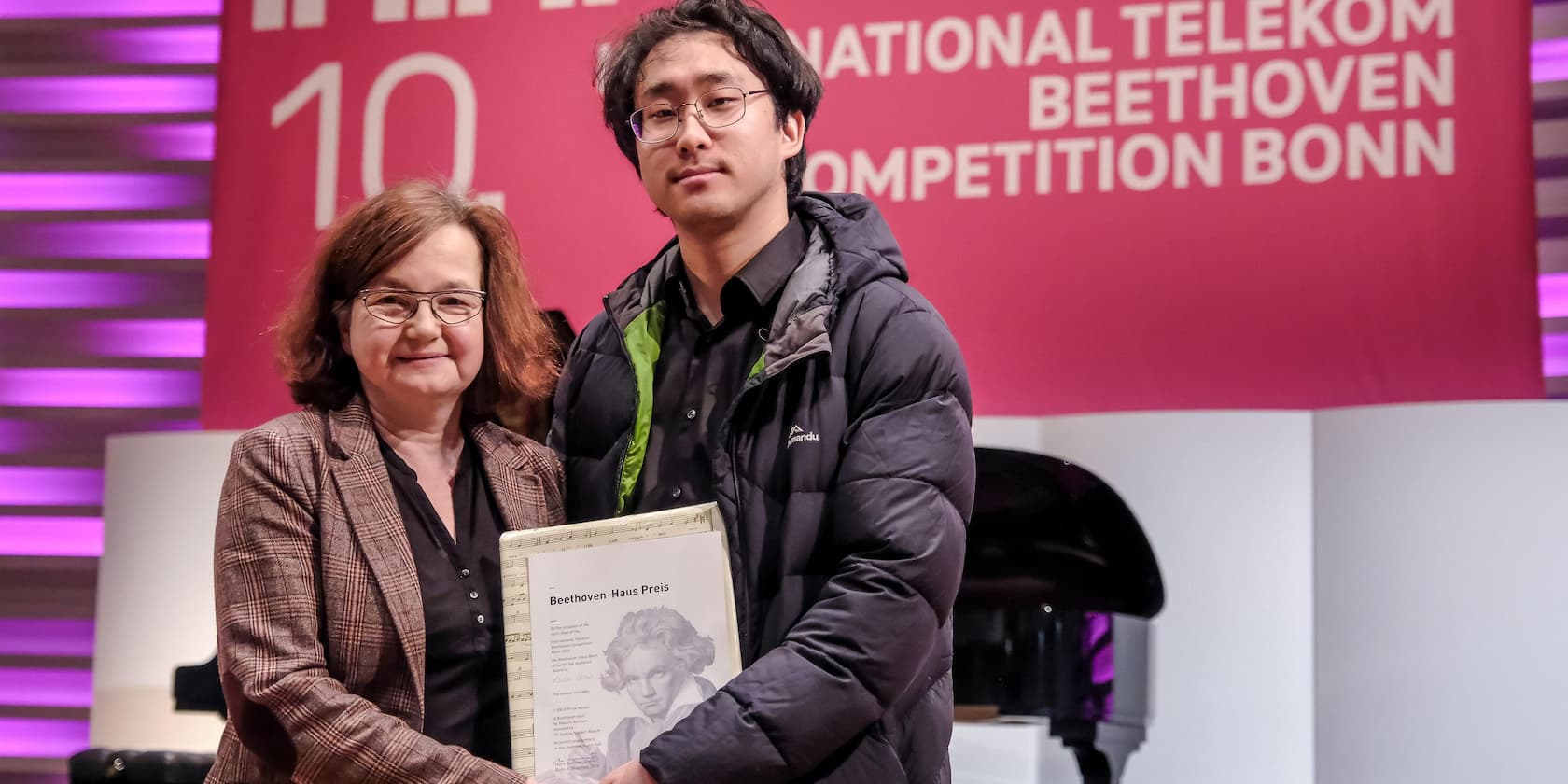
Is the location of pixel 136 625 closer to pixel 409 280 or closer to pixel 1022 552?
pixel 1022 552

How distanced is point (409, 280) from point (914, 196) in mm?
3063

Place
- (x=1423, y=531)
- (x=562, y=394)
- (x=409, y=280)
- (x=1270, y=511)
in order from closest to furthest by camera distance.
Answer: (x=409, y=280) → (x=562, y=394) → (x=1423, y=531) → (x=1270, y=511)

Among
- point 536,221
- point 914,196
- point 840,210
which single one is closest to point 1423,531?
point 914,196

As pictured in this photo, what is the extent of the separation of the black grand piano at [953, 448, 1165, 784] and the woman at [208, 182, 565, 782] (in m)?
1.90

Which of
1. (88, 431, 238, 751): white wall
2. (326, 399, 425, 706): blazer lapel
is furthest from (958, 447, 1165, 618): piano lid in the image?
(88, 431, 238, 751): white wall

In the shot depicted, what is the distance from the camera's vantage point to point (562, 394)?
2.31 meters

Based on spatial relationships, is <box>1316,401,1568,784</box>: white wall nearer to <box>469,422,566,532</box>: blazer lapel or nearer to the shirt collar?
the shirt collar

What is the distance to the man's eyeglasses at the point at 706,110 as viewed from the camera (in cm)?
215

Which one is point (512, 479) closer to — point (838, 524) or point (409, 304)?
point (409, 304)

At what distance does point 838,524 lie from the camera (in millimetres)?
1913

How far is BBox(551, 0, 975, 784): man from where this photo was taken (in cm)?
184

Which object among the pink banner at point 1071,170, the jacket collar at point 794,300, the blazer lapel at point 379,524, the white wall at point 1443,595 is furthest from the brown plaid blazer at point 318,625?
the pink banner at point 1071,170

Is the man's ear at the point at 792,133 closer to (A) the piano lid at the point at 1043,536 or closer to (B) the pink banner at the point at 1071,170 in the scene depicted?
(A) the piano lid at the point at 1043,536

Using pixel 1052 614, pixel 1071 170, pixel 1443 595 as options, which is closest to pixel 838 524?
pixel 1052 614
